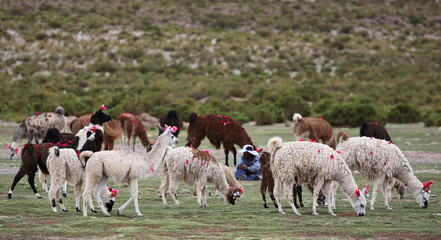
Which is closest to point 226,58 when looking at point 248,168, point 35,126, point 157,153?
point 35,126

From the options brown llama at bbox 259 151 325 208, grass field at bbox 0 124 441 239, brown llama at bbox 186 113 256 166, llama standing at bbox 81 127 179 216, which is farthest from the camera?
brown llama at bbox 186 113 256 166

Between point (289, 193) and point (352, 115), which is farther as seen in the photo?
point (352, 115)

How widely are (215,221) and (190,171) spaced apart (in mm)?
2021

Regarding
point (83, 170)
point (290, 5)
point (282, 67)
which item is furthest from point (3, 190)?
point (290, 5)

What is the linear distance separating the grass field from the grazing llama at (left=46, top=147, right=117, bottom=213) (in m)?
0.29

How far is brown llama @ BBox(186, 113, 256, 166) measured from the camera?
65.0 ft

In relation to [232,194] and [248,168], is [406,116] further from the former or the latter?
[232,194]

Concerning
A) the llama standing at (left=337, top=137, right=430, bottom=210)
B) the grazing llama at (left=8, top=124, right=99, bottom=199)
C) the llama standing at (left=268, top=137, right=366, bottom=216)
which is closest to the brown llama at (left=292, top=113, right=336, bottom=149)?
the llama standing at (left=337, top=137, right=430, bottom=210)

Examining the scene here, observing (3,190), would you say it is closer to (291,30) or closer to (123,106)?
(123,106)

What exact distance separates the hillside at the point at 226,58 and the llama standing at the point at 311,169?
2496 centimetres

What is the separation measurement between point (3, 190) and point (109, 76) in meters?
48.4

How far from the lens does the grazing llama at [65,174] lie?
10953mm

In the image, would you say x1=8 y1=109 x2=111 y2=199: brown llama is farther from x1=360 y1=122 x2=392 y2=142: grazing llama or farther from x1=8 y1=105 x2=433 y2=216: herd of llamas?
x1=360 y1=122 x2=392 y2=142: grazing llama

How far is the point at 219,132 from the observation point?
2000 cm
